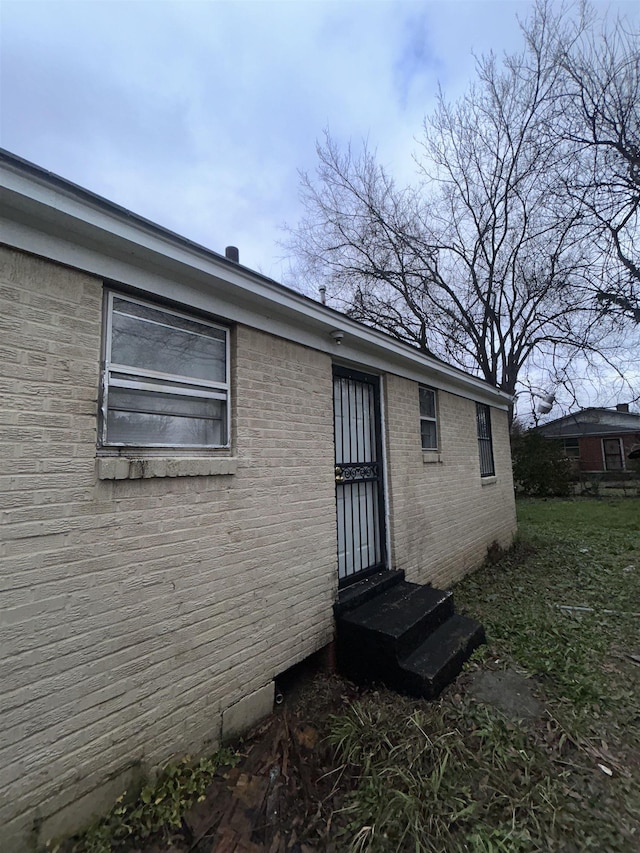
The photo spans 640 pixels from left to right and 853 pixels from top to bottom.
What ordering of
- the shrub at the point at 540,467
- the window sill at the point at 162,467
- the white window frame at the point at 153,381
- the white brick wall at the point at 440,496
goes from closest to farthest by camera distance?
1. the window sill at the point at 162,467
2. the white window frame at the point at 153,381
3. the white brick wall at the point at 440,496
4. the shrub at the point at 540,467

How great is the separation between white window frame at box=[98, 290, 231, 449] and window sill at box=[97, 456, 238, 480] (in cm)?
12

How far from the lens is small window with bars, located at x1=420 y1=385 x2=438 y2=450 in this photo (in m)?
5.77

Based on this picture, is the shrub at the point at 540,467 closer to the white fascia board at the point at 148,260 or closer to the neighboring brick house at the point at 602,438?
the neighboring brick house at the point at 602,438

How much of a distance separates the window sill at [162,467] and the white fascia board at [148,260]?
1.09 m

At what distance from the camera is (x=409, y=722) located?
267 centimetres

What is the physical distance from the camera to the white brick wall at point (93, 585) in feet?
5.91

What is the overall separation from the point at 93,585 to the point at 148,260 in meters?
1.95

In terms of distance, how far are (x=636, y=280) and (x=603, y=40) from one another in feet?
17.5

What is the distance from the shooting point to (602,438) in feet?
83.6

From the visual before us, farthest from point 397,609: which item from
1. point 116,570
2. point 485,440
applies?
point 485,440

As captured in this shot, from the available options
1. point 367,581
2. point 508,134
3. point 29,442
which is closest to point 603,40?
point 508,134

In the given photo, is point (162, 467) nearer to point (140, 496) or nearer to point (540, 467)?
point (140, 496)

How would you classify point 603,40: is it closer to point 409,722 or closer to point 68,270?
point 68,270

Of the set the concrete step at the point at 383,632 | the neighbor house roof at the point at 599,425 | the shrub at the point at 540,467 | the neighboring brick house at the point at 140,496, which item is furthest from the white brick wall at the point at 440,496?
the neighbor house roof at the point at 599,425
